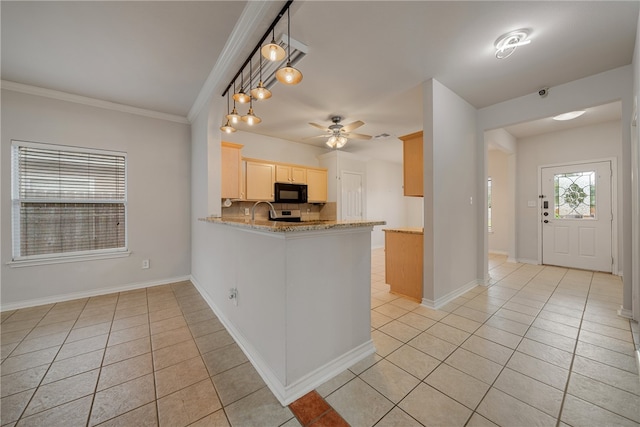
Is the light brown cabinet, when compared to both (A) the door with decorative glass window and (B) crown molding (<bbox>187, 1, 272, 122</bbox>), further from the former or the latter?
(A) the door with decorative glass window

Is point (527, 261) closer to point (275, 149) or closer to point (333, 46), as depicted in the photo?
point (333, 46)

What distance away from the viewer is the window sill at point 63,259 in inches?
113

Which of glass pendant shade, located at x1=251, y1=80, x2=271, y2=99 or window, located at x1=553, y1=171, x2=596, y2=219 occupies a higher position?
glass pendant shade, located at x1=251, y1=80, x2=271, y2=99

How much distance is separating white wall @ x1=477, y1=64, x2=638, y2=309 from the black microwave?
10.2ft

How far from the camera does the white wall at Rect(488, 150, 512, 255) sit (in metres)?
5.61

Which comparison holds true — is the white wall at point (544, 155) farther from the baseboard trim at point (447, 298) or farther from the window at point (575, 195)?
the baseboard trim at point (447, 298)

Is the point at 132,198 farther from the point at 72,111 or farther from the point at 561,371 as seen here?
the point at 561,371

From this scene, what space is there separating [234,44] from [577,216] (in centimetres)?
627

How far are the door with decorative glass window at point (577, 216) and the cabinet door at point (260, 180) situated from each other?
5.49 meters

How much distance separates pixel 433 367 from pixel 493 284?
2.55 metres

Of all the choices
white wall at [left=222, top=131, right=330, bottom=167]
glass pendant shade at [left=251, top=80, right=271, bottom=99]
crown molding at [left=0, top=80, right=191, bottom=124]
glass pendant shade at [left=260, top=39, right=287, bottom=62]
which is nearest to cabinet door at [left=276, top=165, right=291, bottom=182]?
white wall at [left=222, top=131, right=330, bottom=167]


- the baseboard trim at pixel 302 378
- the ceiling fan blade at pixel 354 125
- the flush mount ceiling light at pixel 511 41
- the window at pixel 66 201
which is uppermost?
the flush mount ceiling light at pixel 511 41

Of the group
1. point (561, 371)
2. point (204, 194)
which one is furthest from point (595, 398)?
point (204, 194)

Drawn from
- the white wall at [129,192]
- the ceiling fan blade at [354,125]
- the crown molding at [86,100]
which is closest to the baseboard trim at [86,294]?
the white wall at [129,192]
